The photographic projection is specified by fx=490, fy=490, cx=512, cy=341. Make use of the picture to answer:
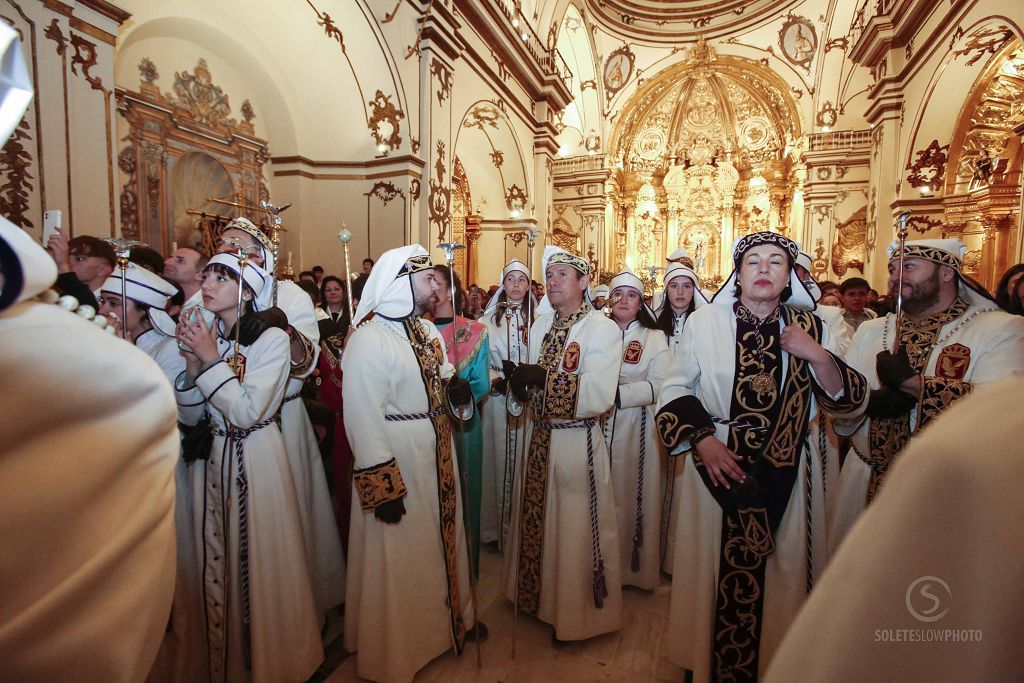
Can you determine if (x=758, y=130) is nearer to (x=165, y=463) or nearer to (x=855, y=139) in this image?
(x=855, y=139)

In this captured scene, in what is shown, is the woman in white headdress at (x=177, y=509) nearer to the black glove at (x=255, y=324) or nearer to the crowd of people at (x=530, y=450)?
the crowd of people at (x=530, y=450)

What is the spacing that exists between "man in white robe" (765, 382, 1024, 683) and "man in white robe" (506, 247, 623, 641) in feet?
7.44

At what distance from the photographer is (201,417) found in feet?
8.48

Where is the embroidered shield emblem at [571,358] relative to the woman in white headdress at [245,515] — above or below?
above

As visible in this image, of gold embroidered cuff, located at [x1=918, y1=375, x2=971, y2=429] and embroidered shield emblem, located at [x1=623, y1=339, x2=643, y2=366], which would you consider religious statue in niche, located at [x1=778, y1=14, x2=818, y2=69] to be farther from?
gold embroidered cuff, located at [x1=918, y1=375, x2=971, y2=429]

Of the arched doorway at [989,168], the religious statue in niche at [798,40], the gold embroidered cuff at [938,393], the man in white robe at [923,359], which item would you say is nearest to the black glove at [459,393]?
the man in white robe at [923,359]

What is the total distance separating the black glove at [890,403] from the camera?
275 cm

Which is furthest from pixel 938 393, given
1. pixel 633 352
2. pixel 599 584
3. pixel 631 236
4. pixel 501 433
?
pixel 631 236

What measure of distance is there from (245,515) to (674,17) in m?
20.3

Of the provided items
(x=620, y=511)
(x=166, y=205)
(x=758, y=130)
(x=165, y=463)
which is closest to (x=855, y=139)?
(x=758, y=130)

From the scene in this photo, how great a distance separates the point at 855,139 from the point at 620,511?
16.1m

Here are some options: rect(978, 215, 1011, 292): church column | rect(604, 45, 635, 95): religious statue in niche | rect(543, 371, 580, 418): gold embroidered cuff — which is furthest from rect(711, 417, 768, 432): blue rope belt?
rect(604, 45, 635, 95): religious statue in niche

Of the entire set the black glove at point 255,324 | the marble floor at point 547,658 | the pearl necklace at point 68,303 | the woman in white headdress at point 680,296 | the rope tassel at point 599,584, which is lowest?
the marble floor at point 547,658

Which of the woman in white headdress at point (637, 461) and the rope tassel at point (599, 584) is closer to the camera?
the rope tassel at point (599, 584)
